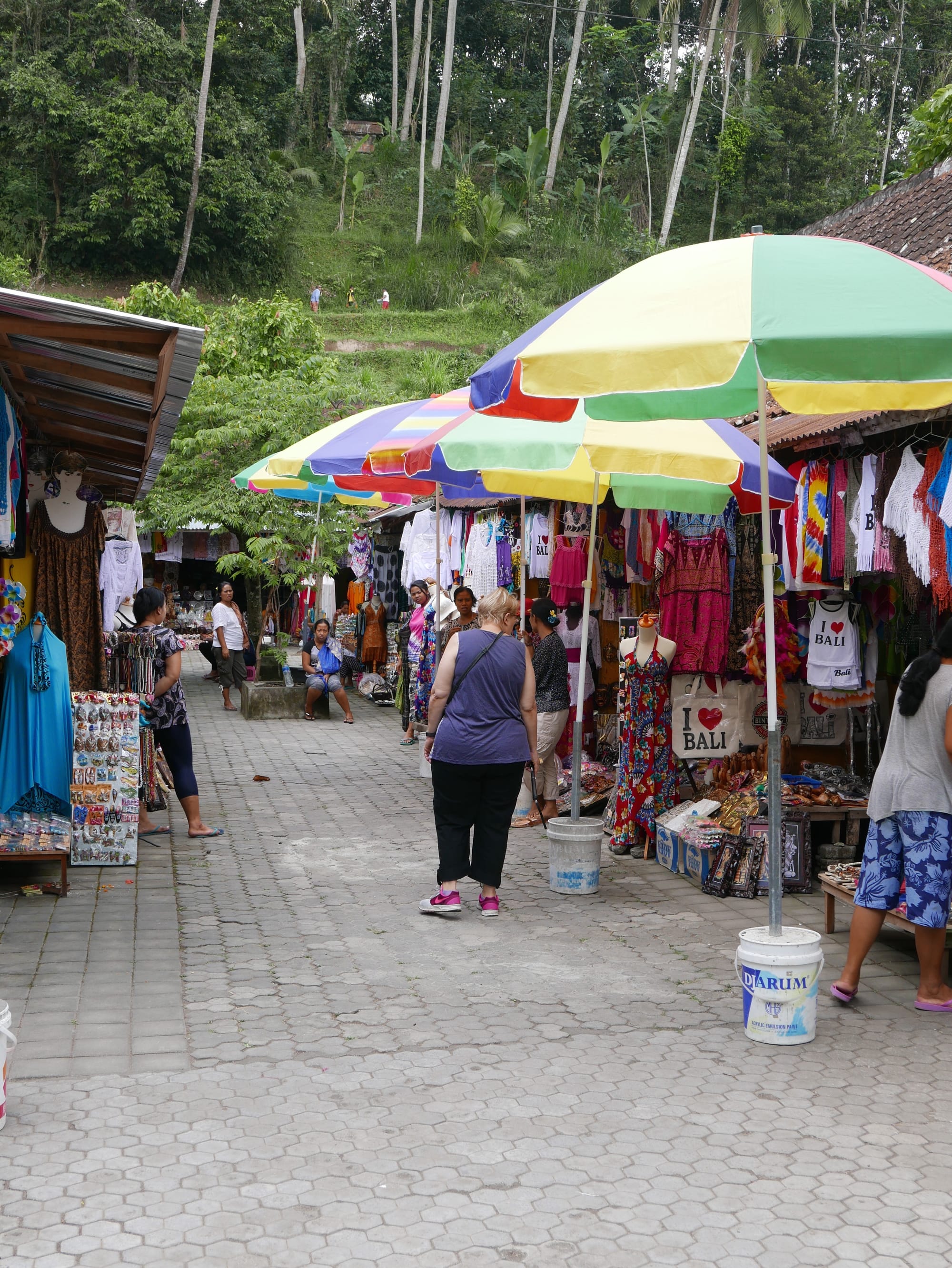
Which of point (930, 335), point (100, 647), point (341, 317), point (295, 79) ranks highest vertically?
point (295, 79)

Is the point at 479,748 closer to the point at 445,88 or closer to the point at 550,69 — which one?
the point at 445,88

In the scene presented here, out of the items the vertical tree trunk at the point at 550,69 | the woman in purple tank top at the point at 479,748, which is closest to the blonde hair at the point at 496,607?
the woman in purple tank top at the point at 479,748

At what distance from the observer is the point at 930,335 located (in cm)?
408

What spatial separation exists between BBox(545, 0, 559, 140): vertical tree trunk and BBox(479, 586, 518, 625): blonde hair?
43988 millimetres

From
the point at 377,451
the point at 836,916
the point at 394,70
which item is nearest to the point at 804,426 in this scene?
the point at 377,451

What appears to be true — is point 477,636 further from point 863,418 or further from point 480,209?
point 480,209

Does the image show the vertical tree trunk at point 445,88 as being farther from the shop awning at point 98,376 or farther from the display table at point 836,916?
the display table at point 836,916

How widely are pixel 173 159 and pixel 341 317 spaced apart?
296 inches

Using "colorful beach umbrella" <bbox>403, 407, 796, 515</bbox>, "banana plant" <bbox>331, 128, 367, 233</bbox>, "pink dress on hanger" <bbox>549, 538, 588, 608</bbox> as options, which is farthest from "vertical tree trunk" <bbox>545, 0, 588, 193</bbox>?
"colorful beach umbrella" <bbox>403, 407, 796, 515</bbox>

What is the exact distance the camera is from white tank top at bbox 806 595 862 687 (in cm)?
726

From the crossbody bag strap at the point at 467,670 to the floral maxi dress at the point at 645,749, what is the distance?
1.88m

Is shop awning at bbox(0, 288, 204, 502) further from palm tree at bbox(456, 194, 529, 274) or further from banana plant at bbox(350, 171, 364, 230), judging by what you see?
banana plant at bbox(350, 171, 364, 230)

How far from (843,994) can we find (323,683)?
36.8ft

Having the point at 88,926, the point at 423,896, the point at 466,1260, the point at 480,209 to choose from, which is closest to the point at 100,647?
the point at 88,926
